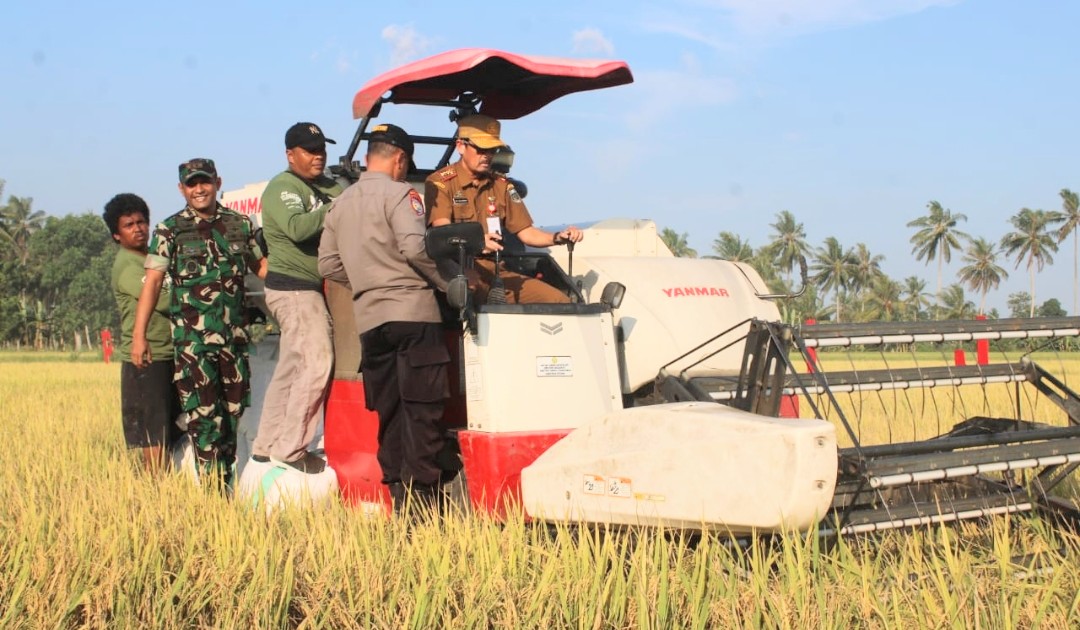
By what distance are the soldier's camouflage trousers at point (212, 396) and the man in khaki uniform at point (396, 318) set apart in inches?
52.1

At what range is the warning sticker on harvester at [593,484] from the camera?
435cm

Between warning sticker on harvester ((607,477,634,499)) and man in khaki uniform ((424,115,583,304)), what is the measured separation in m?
1.41

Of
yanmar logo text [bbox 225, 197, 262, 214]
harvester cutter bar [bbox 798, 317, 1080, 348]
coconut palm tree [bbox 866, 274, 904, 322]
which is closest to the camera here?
harvester cutter bar [bbox 798, 317, 1080, 348]

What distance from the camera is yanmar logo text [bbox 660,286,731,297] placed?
5.83 meters

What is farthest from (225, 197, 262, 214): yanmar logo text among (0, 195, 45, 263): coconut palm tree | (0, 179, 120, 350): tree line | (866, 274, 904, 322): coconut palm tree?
(0, 195, 45, 263): coconut palm tree

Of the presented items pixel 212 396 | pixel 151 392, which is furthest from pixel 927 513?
pixel 151 392

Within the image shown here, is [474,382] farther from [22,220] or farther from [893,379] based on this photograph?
[22,220]

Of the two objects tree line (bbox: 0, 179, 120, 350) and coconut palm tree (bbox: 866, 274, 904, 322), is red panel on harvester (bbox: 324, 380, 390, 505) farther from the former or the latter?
coconut palm tree (bbox: 866, 274, 904, 322)

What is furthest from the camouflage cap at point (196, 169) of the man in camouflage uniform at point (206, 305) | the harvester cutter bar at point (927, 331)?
the harvester cutter bar at point (927, 331)

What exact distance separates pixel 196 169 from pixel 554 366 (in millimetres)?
2718

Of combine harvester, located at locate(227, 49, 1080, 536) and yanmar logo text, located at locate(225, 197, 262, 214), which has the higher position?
yanmar logo text, located at locate(225, 197, 262, 214)

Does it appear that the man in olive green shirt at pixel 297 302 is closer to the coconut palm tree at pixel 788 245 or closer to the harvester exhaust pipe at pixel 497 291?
the harvester exhaust pipe at pixel 497 291

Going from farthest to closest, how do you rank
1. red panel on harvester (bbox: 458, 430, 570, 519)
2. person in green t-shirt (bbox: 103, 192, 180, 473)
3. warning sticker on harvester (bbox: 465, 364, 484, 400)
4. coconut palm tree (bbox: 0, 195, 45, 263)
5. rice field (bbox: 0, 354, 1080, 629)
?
coconut palm tree (bbox: 0, 195, 45, 263) → person in green t-shirt (bbox: 103, 192, 180, 473) → warning sticker on harvester (bbox: 465, 364, 484, 400) → red panel on harvester (bbox: 458, 430, 570, 519) → rice field (bbox: 0, 354, 1080, 629)

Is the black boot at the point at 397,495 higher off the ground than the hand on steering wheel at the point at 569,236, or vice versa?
the hand on steering wheel at the point at 569,236
